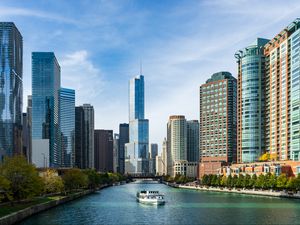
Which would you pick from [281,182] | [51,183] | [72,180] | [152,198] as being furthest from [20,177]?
[281,182]

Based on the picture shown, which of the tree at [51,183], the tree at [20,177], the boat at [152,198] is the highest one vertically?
the tree at [20,177]

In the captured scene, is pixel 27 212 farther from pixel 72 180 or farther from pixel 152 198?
pixel 72 180

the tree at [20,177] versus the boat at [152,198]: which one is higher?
the tree at [20,177]

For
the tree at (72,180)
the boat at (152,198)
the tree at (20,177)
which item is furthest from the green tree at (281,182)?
the tree at (20,177)

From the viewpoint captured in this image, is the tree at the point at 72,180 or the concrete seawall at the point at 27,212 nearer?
the concrete seawall at the point at 27,212

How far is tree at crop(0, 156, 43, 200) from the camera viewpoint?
342 ft

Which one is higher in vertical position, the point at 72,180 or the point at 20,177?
the point at 20,177

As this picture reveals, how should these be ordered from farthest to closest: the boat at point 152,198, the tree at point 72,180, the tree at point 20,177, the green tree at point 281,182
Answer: the tree at point 72,180 → the green tree at point 281,182 → the boat at point 152,198 → the tree at point 20,177

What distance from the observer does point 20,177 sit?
10506 centimetres

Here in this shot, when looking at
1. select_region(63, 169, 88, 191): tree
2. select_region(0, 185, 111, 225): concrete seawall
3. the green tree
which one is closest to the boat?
select_region(0, 185, 111, 225): concrete seawall

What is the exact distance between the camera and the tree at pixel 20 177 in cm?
10438

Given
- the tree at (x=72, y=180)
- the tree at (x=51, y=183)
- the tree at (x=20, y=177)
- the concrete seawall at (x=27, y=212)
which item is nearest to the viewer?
the concrete seawall at (x=27, y=212)

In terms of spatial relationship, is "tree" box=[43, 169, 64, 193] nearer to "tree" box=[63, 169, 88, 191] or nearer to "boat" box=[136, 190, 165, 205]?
"tree" box=[63, 169, 88, 191]

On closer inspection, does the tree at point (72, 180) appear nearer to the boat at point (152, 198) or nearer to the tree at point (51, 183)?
the tree at point (51, 183)
